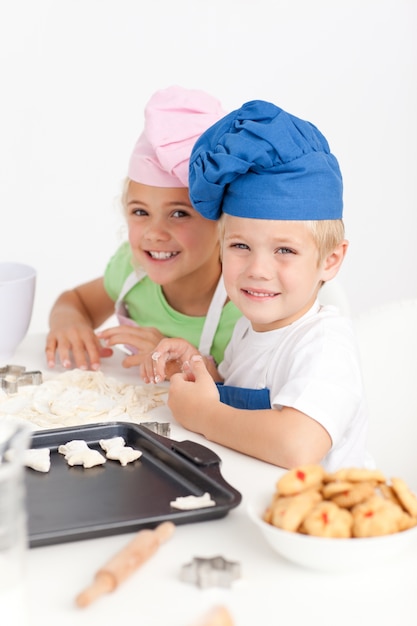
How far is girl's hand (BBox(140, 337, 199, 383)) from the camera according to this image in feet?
5.16

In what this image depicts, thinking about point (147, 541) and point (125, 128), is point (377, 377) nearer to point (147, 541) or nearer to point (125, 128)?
point (147, 541)

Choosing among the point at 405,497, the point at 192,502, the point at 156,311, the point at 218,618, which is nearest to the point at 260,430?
the point at 192,502

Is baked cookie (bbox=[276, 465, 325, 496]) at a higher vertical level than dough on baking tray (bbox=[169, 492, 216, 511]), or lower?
higher

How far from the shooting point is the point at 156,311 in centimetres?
199

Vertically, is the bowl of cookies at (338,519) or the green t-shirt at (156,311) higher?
the bowl of cookies at (338,519)

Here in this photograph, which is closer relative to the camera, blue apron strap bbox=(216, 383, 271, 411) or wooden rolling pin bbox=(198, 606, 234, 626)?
wooden rolling pin bbox=(198, 606, 234, 626)

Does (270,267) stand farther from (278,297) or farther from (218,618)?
(218,618)

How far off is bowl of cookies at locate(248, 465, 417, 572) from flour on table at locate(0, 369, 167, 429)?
49cm

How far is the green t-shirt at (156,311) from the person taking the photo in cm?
184

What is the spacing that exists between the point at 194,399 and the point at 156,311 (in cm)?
65

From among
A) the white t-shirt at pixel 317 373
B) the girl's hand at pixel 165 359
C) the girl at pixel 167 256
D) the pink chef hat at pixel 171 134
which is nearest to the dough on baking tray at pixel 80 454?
the white t-shirt at pixel 317 373

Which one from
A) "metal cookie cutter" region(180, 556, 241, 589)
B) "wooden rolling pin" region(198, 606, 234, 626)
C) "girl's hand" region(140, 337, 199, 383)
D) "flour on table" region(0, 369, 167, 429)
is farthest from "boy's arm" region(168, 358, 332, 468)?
"wooden rolling pin" region(198, 606, 234, 626)

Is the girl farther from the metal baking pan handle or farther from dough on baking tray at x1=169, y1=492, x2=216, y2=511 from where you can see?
dough on baking tray at x1=169, y1=492, x2=216, y2=511

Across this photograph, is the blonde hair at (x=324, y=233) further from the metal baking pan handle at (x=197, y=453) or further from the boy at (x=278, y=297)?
the metal baking pan handle at (x=197, y=453)
